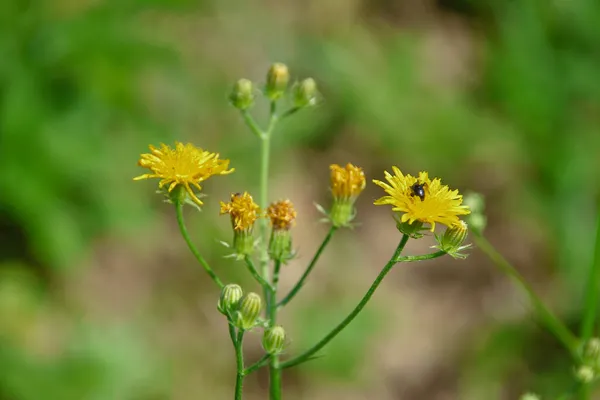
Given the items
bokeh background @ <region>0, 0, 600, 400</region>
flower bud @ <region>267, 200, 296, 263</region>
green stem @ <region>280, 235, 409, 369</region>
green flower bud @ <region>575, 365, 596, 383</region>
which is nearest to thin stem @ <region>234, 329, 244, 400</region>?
green stem @ <region>280, 235, 409, 369</region>

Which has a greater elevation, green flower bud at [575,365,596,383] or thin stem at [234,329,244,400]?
thin stem at [234,329,244,400]

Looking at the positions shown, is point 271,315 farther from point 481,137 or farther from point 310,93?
point 481,137

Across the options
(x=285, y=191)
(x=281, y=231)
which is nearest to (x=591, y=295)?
(x=281, y=231)

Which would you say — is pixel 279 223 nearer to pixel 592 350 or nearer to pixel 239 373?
pixel 239 373

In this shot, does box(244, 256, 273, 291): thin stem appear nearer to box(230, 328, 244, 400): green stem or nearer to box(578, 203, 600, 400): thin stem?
box(230, 328, 244, 400): green stem

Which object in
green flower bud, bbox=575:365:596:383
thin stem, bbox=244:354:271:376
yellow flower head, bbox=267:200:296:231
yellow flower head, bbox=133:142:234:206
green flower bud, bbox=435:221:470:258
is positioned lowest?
green flower bud, bbox=575:365:596:383

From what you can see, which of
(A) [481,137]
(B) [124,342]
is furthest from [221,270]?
(A) [481,137]

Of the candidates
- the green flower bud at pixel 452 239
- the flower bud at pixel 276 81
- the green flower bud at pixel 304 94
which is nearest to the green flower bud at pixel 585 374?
the green flower bud at pixel 452 239
